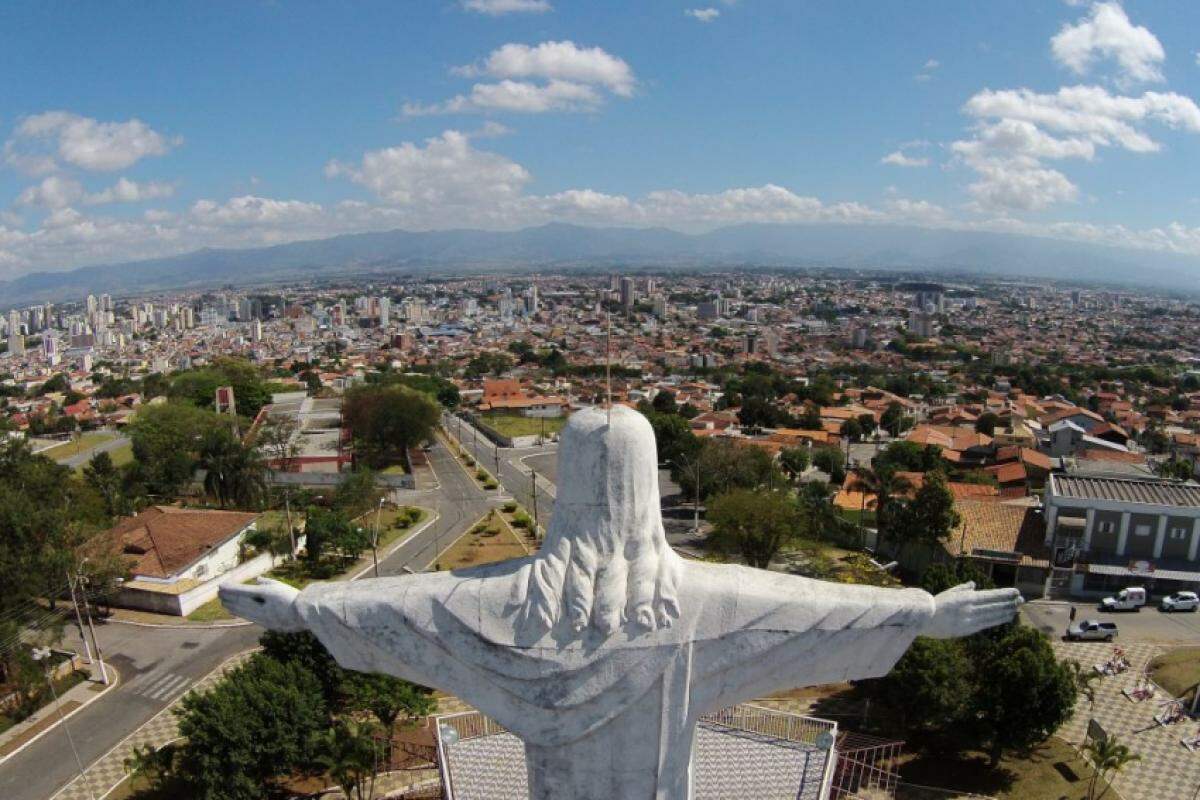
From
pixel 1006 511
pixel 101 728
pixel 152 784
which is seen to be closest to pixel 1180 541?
pixel 1006 511

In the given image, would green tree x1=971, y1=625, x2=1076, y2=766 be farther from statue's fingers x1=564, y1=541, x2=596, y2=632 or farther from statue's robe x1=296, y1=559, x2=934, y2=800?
statue's fingers x1=564, y1=541, x2=596, y2=632

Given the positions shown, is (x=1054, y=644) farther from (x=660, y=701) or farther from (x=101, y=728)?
(x=101, y=728)

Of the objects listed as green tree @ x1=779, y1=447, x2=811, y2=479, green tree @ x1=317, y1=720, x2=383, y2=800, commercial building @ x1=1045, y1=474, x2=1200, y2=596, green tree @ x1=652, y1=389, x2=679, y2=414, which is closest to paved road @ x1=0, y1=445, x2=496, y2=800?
green tree @ x1=317, y1=720, x2=383, y2=800

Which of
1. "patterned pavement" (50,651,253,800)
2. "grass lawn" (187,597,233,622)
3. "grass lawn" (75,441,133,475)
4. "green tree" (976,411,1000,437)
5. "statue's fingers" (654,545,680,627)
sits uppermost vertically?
"statue's fingers" (654,545,680,627)

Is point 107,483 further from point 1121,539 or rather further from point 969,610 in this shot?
point 1121,539

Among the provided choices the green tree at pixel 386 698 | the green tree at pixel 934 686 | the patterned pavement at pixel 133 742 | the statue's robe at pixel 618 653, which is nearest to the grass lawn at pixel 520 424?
the patterned pavement at pixel 133 742

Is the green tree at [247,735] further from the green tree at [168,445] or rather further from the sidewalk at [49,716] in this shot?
the green tree at [168,445]
